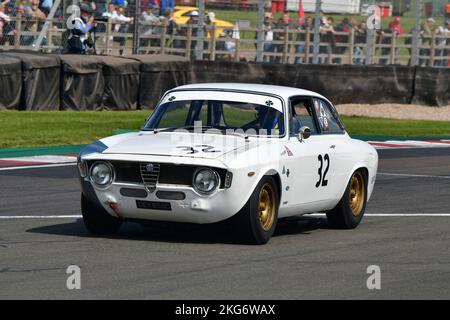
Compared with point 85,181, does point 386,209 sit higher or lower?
Result: lower

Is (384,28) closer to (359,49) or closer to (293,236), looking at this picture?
(359,49)

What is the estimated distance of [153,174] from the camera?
983cm

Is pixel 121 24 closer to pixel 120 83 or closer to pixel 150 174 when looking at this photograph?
pixel 120 83

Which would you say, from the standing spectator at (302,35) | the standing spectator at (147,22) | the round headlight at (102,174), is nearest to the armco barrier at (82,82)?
the standing spectator at (147,22)

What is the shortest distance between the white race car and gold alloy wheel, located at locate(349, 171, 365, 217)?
0.01m

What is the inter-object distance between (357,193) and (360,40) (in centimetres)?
2006

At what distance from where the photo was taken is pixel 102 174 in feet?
33.0

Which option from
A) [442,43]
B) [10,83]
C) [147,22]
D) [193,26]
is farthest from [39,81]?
[442,43]

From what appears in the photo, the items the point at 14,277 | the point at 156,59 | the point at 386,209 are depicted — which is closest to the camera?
the point at 14,277

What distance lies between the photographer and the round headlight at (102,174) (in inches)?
394

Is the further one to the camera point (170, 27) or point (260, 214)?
point (170, 27)

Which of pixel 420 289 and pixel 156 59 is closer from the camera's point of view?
pixel 420 289

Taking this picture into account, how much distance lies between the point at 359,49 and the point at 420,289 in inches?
943

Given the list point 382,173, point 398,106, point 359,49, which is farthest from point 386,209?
point 359,49
